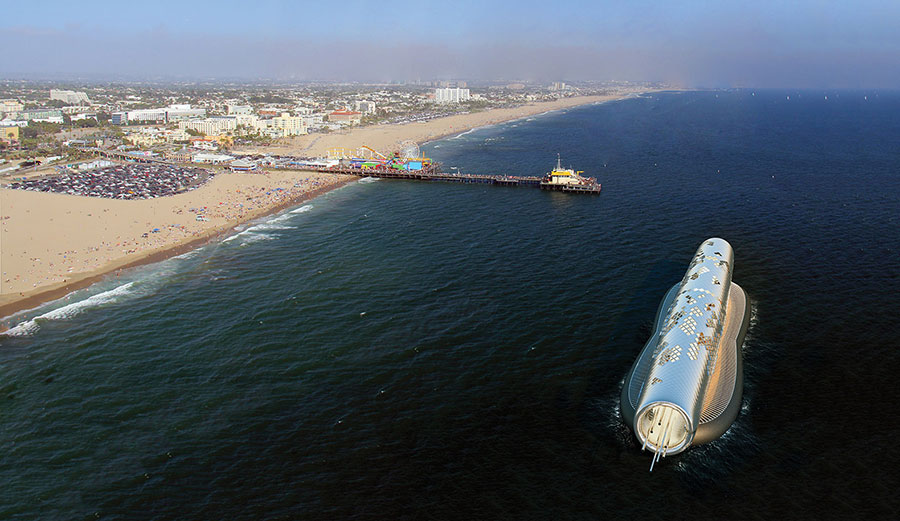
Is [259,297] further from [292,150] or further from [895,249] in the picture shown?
[292,150]

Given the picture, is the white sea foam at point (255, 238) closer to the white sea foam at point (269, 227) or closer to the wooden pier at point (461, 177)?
the white sea foam at point (269, 227)

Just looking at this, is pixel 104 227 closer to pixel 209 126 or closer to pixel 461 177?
pixel 461 177

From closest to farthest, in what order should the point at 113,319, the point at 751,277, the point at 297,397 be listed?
the point at 297,397 → the point at 113,319 → the point at 751,277

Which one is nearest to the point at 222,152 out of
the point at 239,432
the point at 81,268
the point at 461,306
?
the point at 81,268

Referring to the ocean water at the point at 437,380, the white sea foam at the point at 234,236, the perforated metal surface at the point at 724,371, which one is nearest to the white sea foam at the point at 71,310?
the ocean water at the point at 437,380

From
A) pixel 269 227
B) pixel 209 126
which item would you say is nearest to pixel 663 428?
pixel 269 227

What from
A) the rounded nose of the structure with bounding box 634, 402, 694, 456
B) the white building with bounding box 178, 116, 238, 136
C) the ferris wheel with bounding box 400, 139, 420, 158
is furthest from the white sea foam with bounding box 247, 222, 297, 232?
the white building with bounding box 178, 116, 238, 136

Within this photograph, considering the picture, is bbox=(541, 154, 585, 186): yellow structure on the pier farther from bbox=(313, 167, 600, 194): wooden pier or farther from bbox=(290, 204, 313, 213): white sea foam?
bbox=(290, 204, 313, 213): white sea foam
